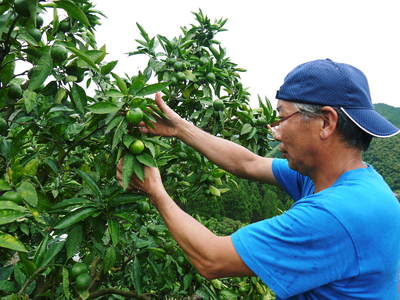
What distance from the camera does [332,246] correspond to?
1.49 m

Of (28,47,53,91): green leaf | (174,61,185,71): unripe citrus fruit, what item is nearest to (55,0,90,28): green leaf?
(28,47,53,91): green leaf

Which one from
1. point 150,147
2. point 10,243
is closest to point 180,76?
point 150,147

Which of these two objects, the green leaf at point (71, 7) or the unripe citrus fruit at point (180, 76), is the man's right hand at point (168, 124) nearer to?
the unripe citrus fruit at point (180, 76)

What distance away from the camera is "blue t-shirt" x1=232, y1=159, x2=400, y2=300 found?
149 cm

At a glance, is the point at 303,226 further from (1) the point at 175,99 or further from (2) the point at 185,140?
(1) the point at 175,99

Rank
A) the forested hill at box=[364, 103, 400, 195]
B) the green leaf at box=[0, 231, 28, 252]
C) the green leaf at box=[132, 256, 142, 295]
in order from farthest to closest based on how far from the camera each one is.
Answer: the forested hill at box=[364, 103, 400, 195], the green leaf at box=[132, 256, 142, 295], the green leaf at box=[0, 231, 28, 252]

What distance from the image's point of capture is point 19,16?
138cm

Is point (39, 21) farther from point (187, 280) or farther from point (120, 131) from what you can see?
point (187, 280)

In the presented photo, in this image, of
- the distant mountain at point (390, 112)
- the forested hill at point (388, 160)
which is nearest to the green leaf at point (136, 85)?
the forested hill at point (388, 160)

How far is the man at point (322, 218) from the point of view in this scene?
1505 mm

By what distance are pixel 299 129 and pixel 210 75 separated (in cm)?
101

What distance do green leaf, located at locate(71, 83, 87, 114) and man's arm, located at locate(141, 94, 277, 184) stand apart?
27.4 inches

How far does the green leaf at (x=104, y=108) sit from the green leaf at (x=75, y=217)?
1.40ft

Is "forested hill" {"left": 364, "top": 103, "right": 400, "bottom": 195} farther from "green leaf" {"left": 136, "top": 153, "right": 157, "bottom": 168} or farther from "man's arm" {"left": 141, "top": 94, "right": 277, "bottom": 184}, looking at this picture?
"green leaf" {"left": 136, "top": 153, "right": 157, "bottom": 168}
